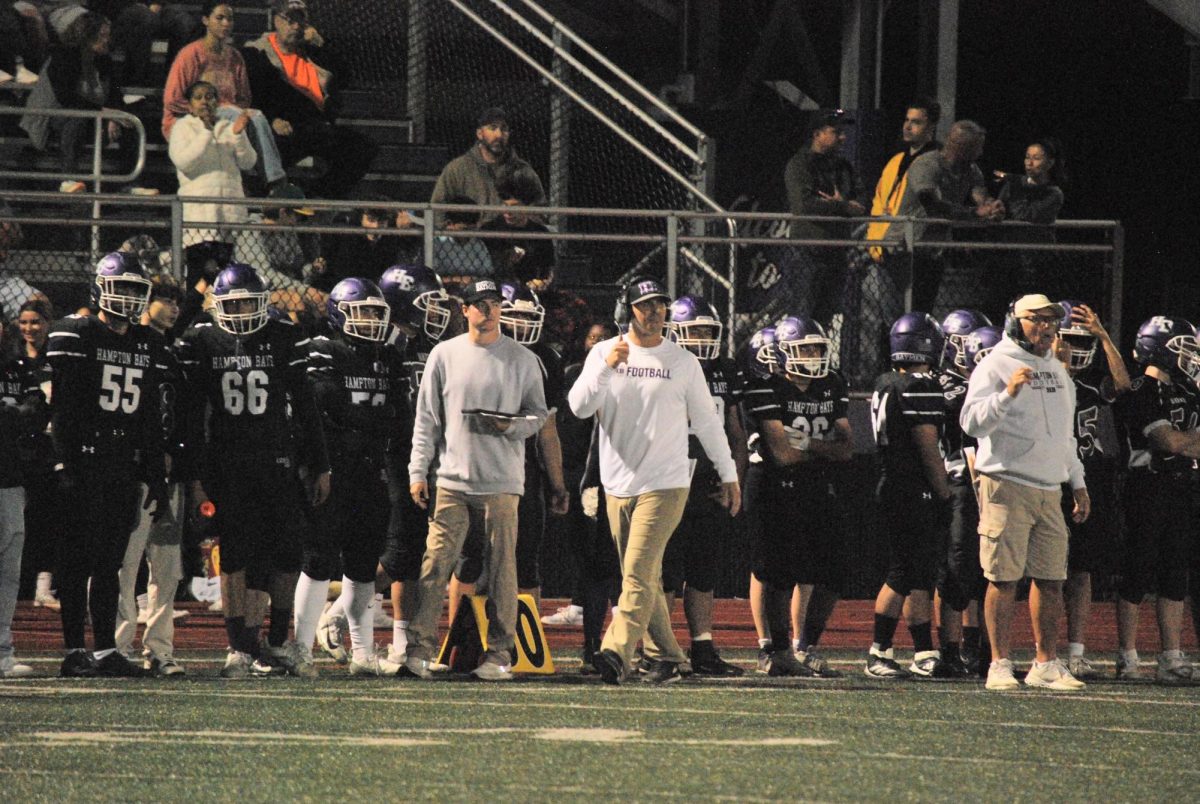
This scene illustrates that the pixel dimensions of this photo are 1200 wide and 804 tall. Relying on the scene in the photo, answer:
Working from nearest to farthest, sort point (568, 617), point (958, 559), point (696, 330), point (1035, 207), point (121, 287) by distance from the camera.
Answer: point (121, 287) < point (958, 559) < point (696, 330) < point (568, 617) < point (1035, 207)

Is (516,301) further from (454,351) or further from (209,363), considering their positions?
(209,363)

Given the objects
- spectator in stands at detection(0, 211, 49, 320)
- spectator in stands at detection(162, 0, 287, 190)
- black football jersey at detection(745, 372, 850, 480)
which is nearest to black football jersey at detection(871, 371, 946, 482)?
black football jersey at detection(745, 372, 850, 480)

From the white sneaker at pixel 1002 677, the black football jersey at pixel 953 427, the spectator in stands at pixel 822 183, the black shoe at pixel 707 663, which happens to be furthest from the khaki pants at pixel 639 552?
the spectator in stands at pixel 822 183

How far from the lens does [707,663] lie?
11500mm

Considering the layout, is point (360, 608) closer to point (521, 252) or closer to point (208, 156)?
point (521, 252)

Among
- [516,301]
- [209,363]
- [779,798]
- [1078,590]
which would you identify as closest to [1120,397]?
[1078,590]

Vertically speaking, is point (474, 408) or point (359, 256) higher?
point (359, 256)

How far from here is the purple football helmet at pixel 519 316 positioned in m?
12.1

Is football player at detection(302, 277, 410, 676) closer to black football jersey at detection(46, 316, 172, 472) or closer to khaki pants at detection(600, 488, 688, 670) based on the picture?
black football jersey at detection(46, 316, 172, 472)

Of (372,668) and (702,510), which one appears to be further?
(702,510)

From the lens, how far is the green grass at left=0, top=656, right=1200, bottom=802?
23.9 ft

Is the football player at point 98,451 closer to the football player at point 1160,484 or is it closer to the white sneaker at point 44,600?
the white sneaker at point 44,600

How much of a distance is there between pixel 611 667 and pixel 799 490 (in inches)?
71.7

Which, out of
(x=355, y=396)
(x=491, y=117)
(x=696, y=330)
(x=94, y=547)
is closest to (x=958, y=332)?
(x=696, y=330)
